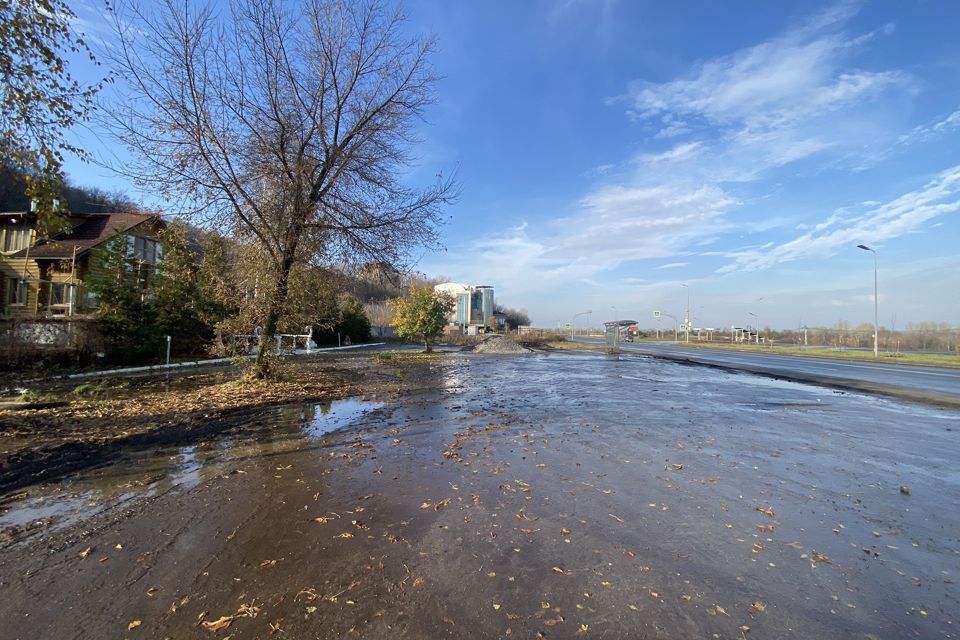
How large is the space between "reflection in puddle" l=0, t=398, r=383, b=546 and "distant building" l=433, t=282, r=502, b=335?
60.1 meters

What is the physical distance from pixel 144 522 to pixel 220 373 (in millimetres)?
12239

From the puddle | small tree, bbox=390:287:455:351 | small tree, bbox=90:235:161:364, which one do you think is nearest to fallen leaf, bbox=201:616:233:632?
the puddle

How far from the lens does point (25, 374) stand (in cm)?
1227

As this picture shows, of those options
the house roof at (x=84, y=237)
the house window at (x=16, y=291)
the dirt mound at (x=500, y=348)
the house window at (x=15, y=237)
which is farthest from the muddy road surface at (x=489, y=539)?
the house window at (x=15, y=237)

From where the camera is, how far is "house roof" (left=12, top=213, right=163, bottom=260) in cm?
2180

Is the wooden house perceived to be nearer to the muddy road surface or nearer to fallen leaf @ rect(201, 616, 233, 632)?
the muddy road surface

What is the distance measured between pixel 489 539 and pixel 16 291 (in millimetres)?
30488

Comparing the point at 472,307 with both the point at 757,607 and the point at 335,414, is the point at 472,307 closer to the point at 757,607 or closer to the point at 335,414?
the point at 335,414

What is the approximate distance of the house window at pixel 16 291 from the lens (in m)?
22.4

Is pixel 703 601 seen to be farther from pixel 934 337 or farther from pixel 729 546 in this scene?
pixel 934 337

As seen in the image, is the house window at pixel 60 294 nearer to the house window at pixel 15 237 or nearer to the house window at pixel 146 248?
the house window at pixel 15 237

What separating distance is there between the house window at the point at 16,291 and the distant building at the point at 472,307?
163ft

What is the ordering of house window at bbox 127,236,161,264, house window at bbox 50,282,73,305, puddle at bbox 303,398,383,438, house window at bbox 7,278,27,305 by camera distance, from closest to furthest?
puddle at bbox 303,398,383,438 → house window at bbox 50,282,73,305 → house window at bbox 7,278,27,305 → house window at bbox 127,236,161,264

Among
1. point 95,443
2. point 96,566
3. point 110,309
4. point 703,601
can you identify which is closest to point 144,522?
point 96,566
